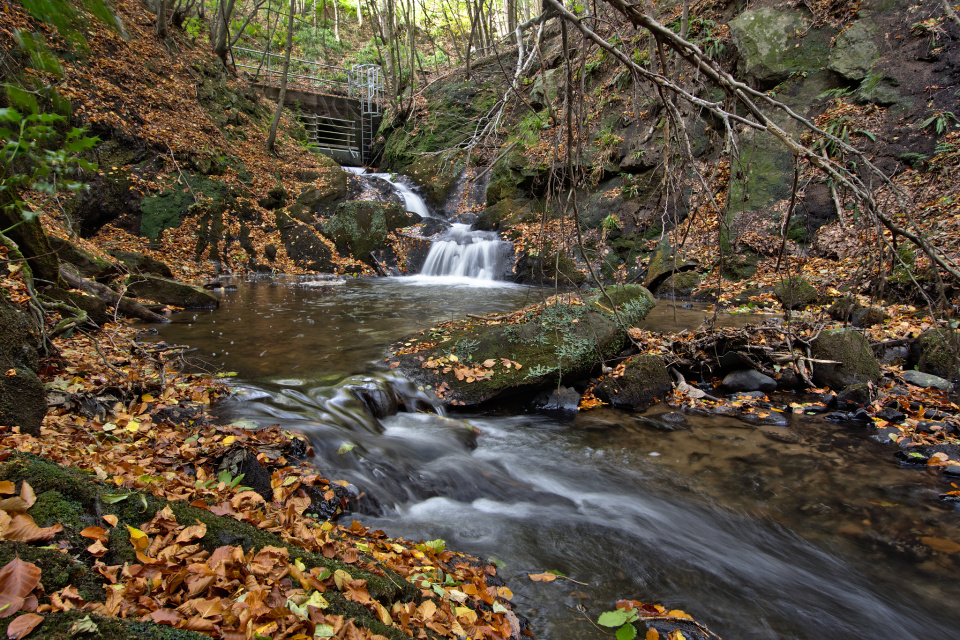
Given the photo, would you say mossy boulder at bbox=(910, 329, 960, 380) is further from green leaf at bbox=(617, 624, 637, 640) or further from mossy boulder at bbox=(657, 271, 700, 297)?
green leaf at bbox=(617, 624, 637, 640)

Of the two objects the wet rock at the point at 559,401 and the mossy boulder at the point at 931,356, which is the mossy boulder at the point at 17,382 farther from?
the mossy boulder at the point at 931,356

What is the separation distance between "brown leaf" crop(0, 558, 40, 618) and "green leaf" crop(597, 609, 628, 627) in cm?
259

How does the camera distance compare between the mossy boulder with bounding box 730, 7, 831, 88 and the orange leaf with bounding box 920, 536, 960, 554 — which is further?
the mossy boulder with bounding box 730, 7, 831, 88

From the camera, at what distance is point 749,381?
675cm

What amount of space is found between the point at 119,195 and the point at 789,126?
16732mm

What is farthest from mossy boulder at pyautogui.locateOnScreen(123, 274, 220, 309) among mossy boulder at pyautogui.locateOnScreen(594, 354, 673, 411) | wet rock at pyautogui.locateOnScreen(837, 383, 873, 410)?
wet rock at pyautogui.locateOnScreen(837, 383, 873, 410)

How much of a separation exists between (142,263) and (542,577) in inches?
402

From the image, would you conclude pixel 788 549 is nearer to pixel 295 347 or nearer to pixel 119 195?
pixel 295 347

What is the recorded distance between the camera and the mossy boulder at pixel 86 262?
7223 mm

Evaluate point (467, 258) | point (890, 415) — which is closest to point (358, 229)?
point (467, 258)

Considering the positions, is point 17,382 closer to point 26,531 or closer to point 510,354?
point 26,531

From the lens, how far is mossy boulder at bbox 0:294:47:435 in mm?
2779

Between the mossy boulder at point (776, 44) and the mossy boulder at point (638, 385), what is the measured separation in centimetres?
1032

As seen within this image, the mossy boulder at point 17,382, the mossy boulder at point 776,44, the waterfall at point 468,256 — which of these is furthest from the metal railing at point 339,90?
the mossy boulder at point 17,382
